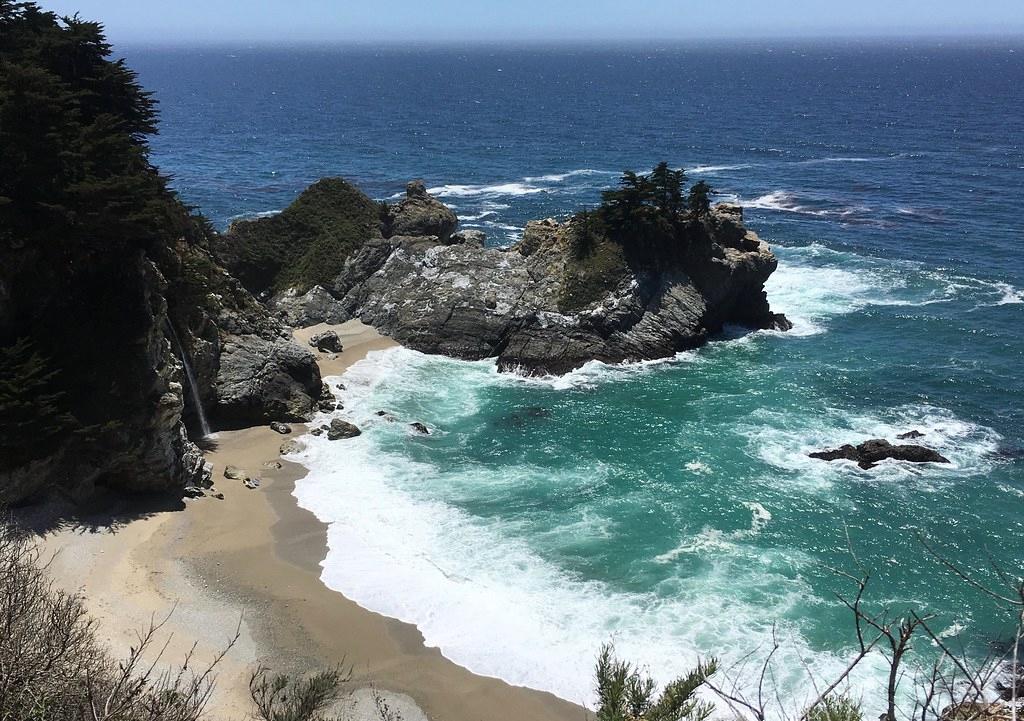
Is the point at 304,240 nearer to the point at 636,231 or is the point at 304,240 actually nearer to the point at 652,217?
the point at 636,231

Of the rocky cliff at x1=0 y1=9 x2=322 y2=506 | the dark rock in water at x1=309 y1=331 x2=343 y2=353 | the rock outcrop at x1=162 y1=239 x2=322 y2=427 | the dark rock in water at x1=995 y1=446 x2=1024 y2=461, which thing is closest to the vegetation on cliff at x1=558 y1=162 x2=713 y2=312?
the dark rock in water at x1=309 y1=331 x2=343 y2=353

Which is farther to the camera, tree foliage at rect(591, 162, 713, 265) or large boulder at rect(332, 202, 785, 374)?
tree foliage at rect(591, 162, 713, 265)

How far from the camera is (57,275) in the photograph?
3070 centimetres

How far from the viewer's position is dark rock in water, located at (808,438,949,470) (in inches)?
1459

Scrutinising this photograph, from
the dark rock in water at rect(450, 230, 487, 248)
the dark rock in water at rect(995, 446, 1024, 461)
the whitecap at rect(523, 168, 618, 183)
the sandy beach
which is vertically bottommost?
the dark rock in water at rect(995, 446, 1024, 461)

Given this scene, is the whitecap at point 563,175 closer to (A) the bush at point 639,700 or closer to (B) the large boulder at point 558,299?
(B) the large boulder at point 558,299

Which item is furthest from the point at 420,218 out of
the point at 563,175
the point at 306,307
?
the point at 563,175

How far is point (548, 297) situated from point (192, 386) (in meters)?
22.0

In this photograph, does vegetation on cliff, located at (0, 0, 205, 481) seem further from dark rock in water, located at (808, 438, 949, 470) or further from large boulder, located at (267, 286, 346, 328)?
dark rock in water, located at (808, 438, 949, 470)

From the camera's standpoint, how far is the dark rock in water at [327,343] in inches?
1975

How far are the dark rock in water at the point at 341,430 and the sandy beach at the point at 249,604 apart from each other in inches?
242

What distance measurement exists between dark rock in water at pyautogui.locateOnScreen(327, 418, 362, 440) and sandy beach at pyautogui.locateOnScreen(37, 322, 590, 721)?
6.16 m

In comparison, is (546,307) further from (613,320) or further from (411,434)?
(411,434)

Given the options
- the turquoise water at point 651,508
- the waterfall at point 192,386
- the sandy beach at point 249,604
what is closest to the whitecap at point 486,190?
the turquoise water at point 651,508
